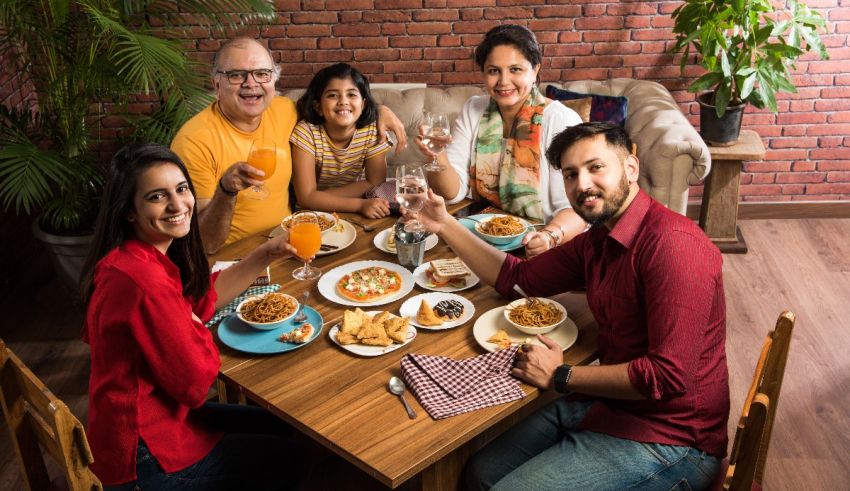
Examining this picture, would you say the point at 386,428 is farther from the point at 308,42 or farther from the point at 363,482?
the point at 308,42

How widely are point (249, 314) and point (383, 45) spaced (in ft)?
8.76

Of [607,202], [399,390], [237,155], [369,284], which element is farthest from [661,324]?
[237,155]

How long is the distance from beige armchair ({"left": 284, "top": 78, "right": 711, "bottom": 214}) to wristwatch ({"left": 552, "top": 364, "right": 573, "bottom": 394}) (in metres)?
2.11

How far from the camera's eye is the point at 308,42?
15.0 feet

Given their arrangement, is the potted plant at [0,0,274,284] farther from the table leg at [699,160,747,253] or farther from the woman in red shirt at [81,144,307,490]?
the table leg at [699,160,747,253]

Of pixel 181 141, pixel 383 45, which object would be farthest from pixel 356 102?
pixel 383 45

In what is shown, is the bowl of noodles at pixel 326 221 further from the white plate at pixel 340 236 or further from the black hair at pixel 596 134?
the black hair at pixel 596 134

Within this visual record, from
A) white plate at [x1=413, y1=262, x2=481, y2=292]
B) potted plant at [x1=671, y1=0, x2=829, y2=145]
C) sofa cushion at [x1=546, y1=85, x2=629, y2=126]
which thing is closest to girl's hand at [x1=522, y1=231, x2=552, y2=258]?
white plate at [x1=413, y1=262, x2=481, y2=292]

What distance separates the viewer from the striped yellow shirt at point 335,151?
3.12m

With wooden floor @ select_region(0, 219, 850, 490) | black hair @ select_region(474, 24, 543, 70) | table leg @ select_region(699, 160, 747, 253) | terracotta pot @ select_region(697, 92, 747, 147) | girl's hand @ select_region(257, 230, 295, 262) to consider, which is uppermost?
black hair @ select_region(474, 24, 543, 70)

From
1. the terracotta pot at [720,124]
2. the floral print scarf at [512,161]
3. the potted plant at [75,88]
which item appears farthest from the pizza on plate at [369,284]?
the terracotta pot at [720,124]

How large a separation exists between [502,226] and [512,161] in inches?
18.5

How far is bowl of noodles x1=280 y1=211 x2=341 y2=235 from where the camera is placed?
2.79m

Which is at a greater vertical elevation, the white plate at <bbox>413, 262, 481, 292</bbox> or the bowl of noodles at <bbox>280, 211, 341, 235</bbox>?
the bowl of noodles at <bbox>280, 211, 341, 235</bbox>
